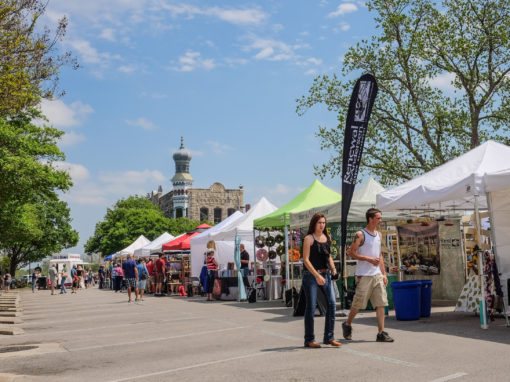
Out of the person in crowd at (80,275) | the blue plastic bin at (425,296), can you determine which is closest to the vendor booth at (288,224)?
the blue plastic bin at (425,296)

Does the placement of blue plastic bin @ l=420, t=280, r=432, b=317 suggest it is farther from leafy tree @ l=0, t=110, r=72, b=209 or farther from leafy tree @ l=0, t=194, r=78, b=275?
leafy tree @ l=0, t=194, r=78, b=275

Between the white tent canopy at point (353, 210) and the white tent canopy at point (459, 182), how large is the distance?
2.54 m

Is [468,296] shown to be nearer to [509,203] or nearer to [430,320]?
[430,320]

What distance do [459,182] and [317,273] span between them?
3978mm

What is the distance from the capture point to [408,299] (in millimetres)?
11211

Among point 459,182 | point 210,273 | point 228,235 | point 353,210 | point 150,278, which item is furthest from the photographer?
point 150,278

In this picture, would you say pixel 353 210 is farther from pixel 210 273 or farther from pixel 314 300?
pixel 210 273

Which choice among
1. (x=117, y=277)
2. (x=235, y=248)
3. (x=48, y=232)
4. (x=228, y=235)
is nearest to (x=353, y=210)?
(x=235, y=248)

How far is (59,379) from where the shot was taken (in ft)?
22.1

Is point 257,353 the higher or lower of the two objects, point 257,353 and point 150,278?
the lower

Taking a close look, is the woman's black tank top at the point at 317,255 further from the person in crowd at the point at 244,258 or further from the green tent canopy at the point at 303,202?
the person in crowd at the point at 244,258

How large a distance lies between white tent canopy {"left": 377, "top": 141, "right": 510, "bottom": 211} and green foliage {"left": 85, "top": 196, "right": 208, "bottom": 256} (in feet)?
226

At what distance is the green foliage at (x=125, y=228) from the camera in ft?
258

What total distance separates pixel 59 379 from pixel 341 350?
3.59m
